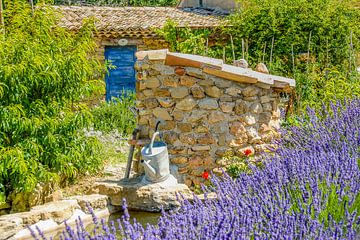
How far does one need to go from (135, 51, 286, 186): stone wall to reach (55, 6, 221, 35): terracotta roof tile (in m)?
6.45

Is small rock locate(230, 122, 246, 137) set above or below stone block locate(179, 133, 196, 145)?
above

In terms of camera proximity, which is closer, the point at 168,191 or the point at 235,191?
the point at 235,191

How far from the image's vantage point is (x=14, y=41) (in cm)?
610

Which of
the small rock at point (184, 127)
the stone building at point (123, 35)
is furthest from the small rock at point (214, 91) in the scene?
the stone building at point (123, 35)

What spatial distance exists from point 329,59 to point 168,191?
6.72 meters

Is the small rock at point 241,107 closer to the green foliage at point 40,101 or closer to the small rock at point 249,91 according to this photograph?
the small rock at point 249,91

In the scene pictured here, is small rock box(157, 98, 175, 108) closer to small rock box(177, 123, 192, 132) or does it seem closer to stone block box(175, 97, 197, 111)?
stone block box(175, 97, 197, 111)

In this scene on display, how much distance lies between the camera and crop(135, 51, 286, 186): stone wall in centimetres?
643

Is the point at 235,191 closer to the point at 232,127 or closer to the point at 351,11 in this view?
the point at 232,127

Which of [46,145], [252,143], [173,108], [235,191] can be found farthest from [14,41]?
[235,191]

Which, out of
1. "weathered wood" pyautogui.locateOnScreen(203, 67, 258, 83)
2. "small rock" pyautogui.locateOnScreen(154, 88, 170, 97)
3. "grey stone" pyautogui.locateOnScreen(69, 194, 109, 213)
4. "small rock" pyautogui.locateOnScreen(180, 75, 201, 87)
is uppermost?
"weathered wood" pyautogui.locateOnScreen(203, 67, 258, 83)

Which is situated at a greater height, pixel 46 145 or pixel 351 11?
pixel 351 11

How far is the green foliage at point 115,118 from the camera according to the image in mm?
10273

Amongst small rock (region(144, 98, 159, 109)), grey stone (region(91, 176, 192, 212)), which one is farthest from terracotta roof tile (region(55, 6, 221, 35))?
grey stone (region(91, 176, 192, 212))
